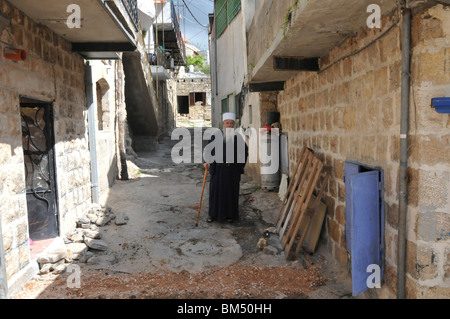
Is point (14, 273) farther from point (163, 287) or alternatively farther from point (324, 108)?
point (324, 108)

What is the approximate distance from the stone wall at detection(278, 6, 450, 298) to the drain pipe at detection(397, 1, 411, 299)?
3cm

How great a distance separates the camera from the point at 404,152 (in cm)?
214

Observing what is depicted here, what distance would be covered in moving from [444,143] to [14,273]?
11.7 feet

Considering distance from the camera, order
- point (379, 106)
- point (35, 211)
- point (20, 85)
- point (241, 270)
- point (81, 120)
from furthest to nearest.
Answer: point (81, 120)
point (35, 211)
point (241, 270)
point (20, 85)
point (379, 106)

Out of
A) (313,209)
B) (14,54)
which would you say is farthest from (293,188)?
(14,54)

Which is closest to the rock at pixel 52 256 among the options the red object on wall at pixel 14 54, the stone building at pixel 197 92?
the red object on wall at pixel 14 54

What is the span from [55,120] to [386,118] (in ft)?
12.4

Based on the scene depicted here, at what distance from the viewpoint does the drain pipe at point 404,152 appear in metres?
2.08

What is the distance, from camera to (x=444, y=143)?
6.51 ft

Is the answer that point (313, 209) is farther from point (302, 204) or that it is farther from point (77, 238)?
point (77, 238)

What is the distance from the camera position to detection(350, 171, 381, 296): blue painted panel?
8.36ft

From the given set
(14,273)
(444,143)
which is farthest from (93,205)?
(444,143)

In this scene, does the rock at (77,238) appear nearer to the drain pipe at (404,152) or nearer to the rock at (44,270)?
the rock at (44,270)

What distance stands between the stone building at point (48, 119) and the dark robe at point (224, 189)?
2.03m
